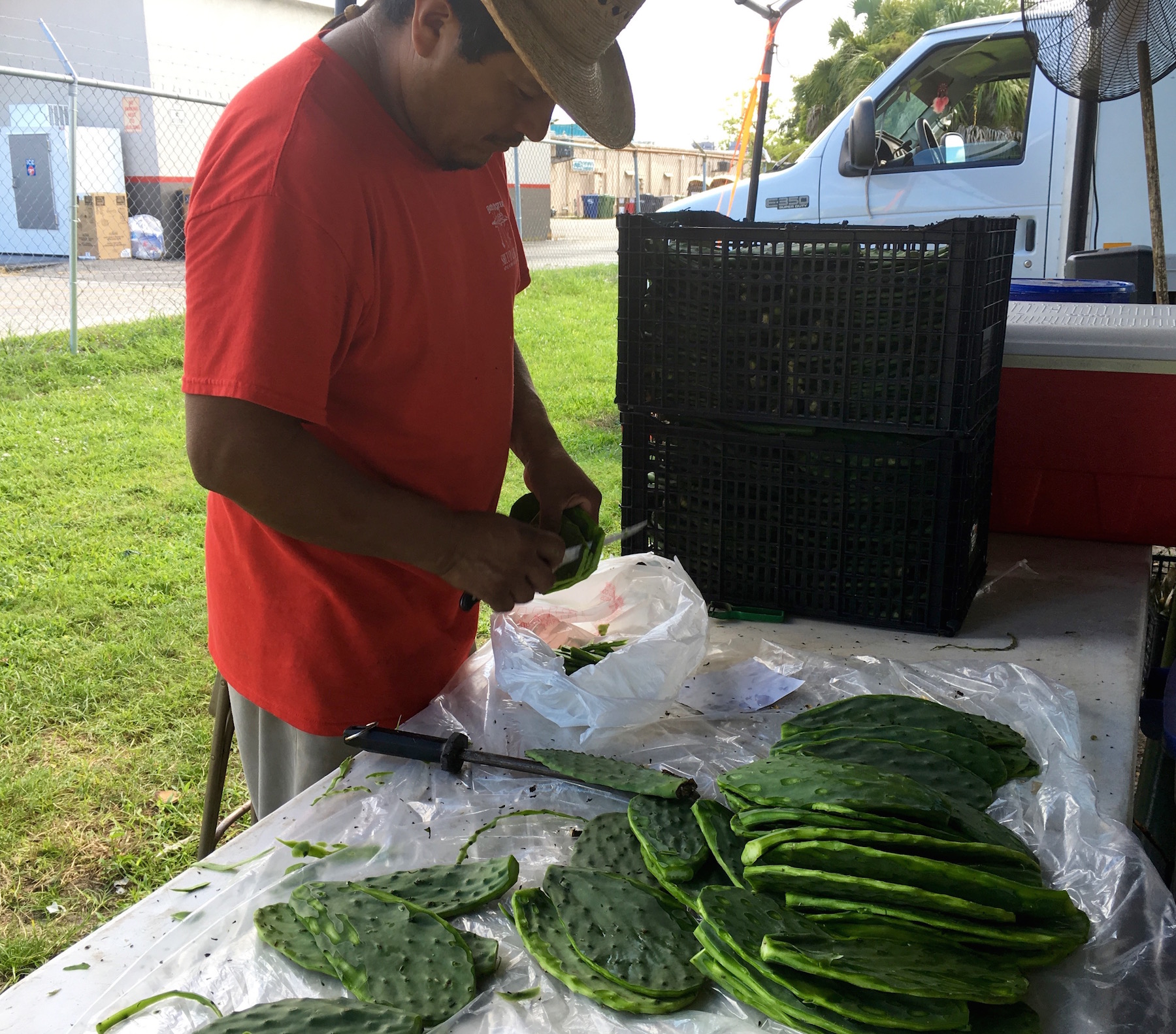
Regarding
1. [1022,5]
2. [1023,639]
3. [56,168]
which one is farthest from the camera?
[56,168]

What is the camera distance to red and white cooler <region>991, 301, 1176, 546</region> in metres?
2.19

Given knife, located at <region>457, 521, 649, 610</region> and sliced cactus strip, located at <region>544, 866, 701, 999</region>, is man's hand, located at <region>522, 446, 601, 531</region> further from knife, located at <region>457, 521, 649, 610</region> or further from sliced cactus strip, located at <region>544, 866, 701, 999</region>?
sliced cactus strip, located at <region>544, 866, 701, 999</region>

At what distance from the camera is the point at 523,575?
1551 millimetres

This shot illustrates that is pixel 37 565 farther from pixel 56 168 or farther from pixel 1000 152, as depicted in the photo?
pixel 56 168

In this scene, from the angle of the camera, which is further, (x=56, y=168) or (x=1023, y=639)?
(x=56, y=168)

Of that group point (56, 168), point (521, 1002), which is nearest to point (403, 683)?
point (521, 1002)

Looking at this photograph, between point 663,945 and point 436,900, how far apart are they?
27cm

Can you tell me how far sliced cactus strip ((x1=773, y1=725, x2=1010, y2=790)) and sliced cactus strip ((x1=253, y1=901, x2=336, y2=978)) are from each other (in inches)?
26.1

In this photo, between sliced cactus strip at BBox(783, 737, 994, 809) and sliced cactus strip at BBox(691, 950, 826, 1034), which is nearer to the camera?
sliced cactus strip at BBox(691, 950, 826, 1034)

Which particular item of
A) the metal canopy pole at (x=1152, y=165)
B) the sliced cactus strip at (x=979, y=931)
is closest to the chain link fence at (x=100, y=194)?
the metal canopy pole at (x=1152, y=165)

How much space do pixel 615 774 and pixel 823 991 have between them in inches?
18.6

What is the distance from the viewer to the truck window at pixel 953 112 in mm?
6102

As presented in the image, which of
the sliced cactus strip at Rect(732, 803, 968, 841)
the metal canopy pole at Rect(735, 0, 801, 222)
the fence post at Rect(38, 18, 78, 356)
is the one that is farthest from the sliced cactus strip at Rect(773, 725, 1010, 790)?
the fence post at Rect(38, 18, 78, 356)

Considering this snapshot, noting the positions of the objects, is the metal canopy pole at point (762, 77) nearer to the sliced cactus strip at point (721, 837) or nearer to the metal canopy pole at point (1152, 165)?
the metal canopy pole at point (1152, 165)
